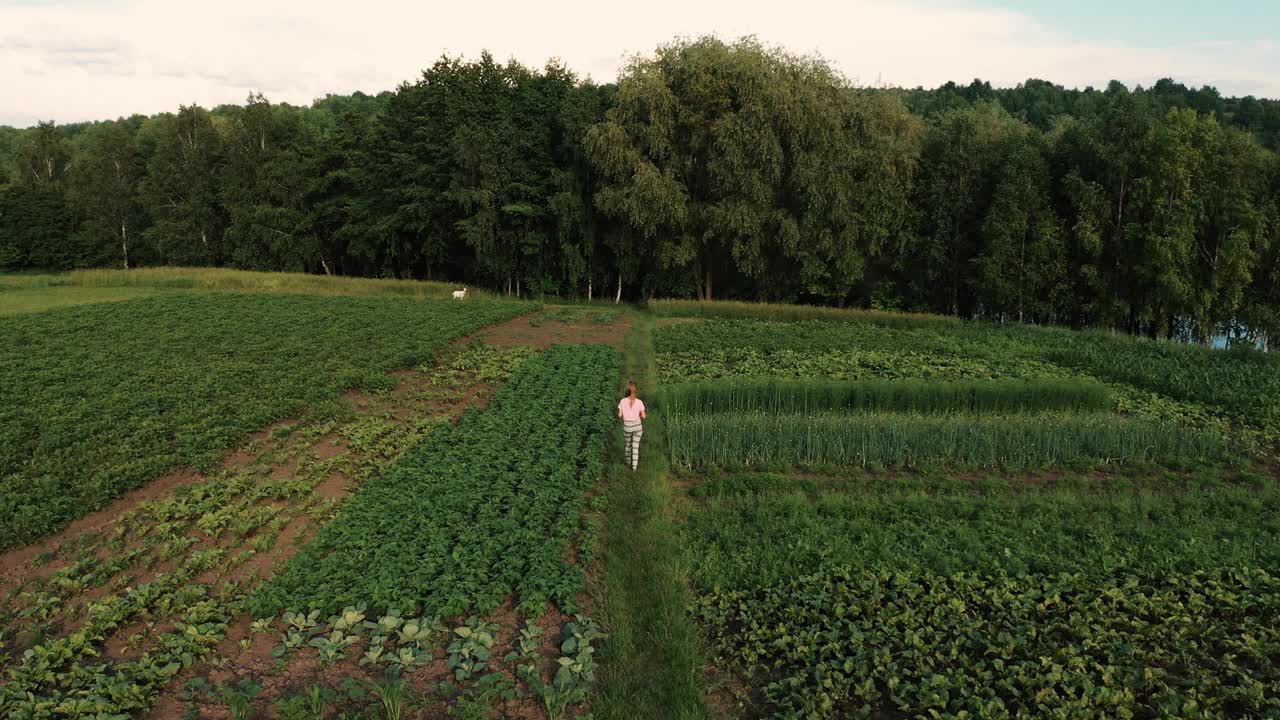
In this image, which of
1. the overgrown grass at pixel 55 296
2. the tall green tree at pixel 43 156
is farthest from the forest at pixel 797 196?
the tall green tree at pixel 43 156

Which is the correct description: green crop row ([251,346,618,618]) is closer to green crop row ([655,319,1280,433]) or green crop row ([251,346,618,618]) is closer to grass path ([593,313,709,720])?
grass path ([593,313,709,720])

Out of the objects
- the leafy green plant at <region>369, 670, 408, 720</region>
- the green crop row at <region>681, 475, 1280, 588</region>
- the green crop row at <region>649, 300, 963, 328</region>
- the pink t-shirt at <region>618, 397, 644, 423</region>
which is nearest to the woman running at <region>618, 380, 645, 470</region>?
the pink t-shirt at <region>618, 397, 644, 423</region>

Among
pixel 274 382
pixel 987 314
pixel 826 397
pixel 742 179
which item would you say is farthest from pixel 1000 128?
pixel 274 382

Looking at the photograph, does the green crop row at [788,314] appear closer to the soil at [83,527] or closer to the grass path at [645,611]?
the grass path at [645,611]

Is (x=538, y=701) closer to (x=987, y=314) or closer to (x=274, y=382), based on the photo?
(x=274, y=382)

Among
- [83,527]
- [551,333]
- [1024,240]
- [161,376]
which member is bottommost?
[83,527]

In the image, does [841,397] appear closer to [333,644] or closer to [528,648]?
[528,648]

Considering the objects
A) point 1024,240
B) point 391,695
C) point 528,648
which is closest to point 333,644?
point 391,695
